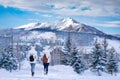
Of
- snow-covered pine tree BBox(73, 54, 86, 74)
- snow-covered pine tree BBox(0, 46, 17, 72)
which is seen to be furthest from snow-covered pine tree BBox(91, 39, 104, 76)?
snow-covered pine tree BBox(0, 46, 17, 72)

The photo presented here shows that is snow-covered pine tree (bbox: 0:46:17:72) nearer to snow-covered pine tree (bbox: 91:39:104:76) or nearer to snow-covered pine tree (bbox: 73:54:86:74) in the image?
snow-covered pine tree (bbox: 73:54:86:74)

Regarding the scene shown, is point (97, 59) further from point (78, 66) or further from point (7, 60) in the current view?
point (7, 60)

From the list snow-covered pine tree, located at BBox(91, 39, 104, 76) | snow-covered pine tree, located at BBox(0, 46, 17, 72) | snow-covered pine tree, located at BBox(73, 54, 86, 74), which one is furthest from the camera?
snow-covered pine tree, located at BBox(91, 39, 104, 76)

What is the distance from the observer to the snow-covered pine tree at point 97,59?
5144 centimetres

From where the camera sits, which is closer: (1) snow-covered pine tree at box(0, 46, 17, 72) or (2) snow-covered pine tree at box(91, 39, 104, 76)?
(1) snow-covered pine tree at box(0, 46, 17, 72)

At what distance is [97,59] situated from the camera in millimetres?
52406

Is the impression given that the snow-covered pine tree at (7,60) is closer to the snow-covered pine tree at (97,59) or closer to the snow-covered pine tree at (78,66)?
the snow-covered pine tree at (78,66)

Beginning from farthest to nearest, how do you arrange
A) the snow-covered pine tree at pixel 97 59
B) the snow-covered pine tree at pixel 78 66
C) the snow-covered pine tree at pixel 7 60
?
the snow-covered pine tree at pixel 97 59 → the snow-covered pine tree at pixel 7 60 → the snow-covered pine tree at pixel 78 66

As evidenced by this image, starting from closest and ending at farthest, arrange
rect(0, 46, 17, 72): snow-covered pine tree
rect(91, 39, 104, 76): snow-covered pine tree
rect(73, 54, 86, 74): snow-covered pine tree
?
rect(73, 54, 86, 74): snow-covered pine tree < rect(0, 46, 17, 72): snow-covered pine tree < rect(91, 39, 104, 76): snow-covered pine tree

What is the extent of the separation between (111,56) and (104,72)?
244 inches

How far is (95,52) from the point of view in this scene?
51469 mm

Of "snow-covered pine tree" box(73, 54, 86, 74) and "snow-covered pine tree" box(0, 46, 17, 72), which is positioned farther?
"snow-covered pine tree" box(0, 46, 17, 72)

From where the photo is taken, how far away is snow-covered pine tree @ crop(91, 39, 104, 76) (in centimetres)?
5144

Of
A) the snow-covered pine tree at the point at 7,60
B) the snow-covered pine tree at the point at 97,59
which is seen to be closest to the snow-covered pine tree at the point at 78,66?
the snow-covered pine tree at the point at 97,59
